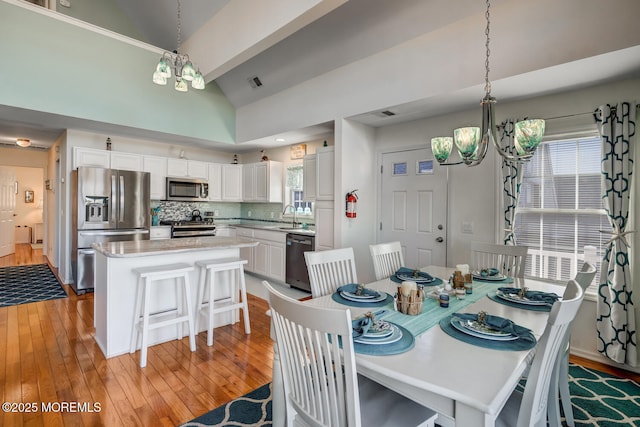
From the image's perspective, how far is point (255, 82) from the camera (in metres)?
4.92

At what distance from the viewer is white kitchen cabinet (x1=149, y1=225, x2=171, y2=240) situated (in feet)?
17.0

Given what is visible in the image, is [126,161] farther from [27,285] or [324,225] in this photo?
[324,225]

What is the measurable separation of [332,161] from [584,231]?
280 cm

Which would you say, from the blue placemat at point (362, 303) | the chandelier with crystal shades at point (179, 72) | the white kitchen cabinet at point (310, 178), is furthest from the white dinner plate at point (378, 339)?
the white kitchen cabinet at point (310, 178)

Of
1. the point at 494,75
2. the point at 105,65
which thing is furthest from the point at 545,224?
the point at 105,65

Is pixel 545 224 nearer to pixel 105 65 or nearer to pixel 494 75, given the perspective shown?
pixel 494 75

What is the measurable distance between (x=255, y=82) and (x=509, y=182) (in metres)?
3.84

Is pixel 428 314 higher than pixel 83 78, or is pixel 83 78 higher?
pixel 83 78

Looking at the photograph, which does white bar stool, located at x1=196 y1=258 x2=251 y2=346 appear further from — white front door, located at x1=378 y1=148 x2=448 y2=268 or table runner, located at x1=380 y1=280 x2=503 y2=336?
white front door, located at x1=378 y1=148 x2=448 y2=268

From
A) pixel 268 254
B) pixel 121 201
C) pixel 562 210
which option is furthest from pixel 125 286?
pixel 562 210

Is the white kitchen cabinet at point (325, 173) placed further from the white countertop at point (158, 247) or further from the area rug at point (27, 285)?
the area rug at point (27, 285)

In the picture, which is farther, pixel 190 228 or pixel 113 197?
pixel 190 228

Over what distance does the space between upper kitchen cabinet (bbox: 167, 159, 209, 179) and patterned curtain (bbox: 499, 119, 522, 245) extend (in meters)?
4.94

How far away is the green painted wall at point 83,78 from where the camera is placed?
12.1ft
